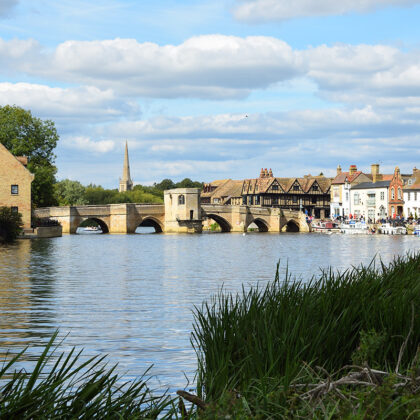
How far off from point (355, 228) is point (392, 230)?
6502 millimetres

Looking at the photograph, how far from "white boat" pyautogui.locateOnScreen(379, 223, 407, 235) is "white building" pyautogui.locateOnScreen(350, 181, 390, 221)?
440 inches

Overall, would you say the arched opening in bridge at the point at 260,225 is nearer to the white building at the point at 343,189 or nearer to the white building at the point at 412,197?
the white building at the point at 343,189

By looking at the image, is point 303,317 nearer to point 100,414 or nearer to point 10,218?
point 100,414

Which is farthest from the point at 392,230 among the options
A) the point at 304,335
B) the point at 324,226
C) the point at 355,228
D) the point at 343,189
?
the point at 304,335

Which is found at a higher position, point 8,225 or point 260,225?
point 8,225

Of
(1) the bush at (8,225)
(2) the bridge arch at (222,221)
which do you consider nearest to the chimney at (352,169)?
(2) the bridge arch at (222,221)

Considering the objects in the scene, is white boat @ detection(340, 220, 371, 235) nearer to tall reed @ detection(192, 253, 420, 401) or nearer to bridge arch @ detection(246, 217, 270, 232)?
bridge arch @ detection(246, 217, 270, 232)

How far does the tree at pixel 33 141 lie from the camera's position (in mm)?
78312

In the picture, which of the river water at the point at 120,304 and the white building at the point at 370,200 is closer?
the river water at the point at 120,304

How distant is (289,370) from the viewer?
6.18 m

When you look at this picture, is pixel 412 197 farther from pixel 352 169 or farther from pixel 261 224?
pixel 352 169

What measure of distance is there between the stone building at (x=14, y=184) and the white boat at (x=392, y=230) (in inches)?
1916

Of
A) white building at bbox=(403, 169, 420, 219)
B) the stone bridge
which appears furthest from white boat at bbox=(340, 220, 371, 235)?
the stone bridge

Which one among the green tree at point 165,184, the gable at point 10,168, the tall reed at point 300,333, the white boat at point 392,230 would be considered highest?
the green tree at point 165,184
